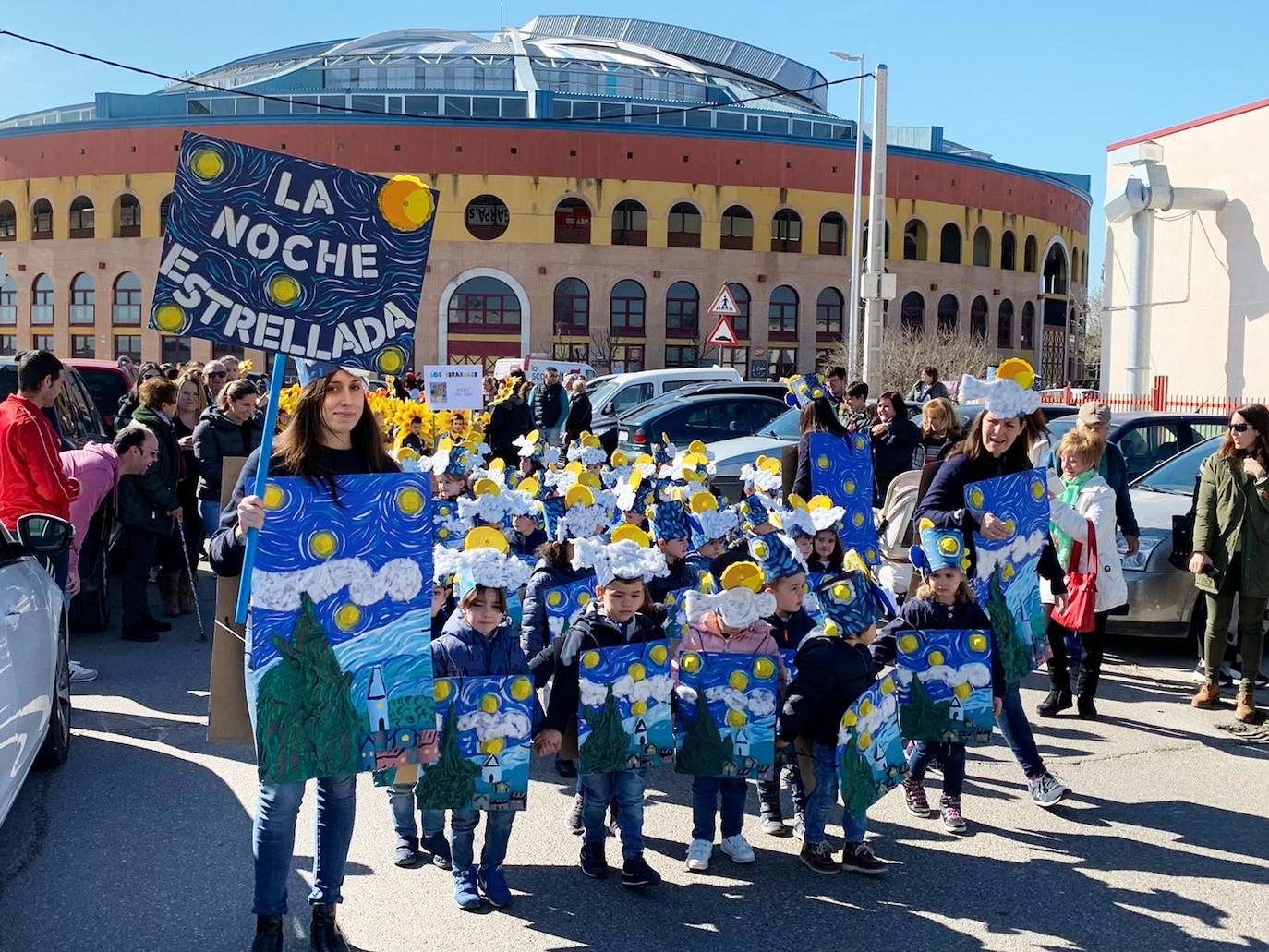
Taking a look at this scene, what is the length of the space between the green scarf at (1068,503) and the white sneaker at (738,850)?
317cm

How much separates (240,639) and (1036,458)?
580 cm

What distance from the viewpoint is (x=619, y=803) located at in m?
5.02

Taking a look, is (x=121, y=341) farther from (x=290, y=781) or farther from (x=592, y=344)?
(x=290, y=781)

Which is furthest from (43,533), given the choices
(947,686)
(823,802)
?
(947,686)

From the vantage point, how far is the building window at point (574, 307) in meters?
56.0

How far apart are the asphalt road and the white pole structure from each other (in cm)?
1480

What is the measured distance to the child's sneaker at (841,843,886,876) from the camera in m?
5.07

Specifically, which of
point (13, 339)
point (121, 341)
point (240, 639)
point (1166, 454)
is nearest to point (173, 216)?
point (240, 639)

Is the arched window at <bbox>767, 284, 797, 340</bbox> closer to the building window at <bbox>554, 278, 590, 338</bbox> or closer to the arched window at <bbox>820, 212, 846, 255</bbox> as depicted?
the arched window at <bbox>820, 212, 846, 255</bbox>

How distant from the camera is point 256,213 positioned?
13.9 feet

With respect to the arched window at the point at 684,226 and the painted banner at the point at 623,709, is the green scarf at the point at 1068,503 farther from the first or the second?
the arched window at the point at 684,226

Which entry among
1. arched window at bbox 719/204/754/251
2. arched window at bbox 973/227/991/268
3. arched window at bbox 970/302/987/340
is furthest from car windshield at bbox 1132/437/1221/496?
arched window at bbox 973/227/991/268

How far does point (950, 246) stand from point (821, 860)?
199 feet

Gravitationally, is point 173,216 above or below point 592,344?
below
